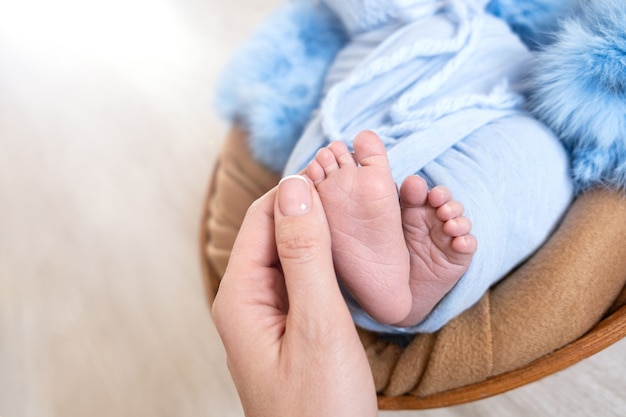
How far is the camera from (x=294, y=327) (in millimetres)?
532

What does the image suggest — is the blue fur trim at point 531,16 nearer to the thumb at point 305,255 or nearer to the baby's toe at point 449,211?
the baby's toe at point 449,211

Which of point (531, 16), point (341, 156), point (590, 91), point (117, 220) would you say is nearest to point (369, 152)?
point (341, 156)

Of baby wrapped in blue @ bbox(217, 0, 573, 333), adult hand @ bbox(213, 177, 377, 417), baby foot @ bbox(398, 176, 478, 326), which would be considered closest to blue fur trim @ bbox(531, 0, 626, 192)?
baby wrapped in blue @ bbox(217, 0, 573, 333)

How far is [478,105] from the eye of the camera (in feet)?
2.32

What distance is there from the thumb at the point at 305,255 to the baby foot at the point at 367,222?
0.03m

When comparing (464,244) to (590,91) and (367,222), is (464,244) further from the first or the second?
(590,91)

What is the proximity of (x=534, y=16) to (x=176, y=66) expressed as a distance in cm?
110

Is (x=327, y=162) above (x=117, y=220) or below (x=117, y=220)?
above

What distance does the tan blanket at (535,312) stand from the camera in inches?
26.2

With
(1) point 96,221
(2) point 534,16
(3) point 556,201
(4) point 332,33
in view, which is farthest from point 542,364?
(1) point 96,221

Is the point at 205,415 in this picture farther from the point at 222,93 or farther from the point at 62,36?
the point at 62,36

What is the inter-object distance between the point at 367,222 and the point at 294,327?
13 centimetres

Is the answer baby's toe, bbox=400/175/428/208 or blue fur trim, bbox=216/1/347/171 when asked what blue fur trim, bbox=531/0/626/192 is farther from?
blue fur trim, bbox=216/1/347/171

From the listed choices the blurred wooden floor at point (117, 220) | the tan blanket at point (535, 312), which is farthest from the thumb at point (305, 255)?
the blurred wooden floor at point (117, 220)
